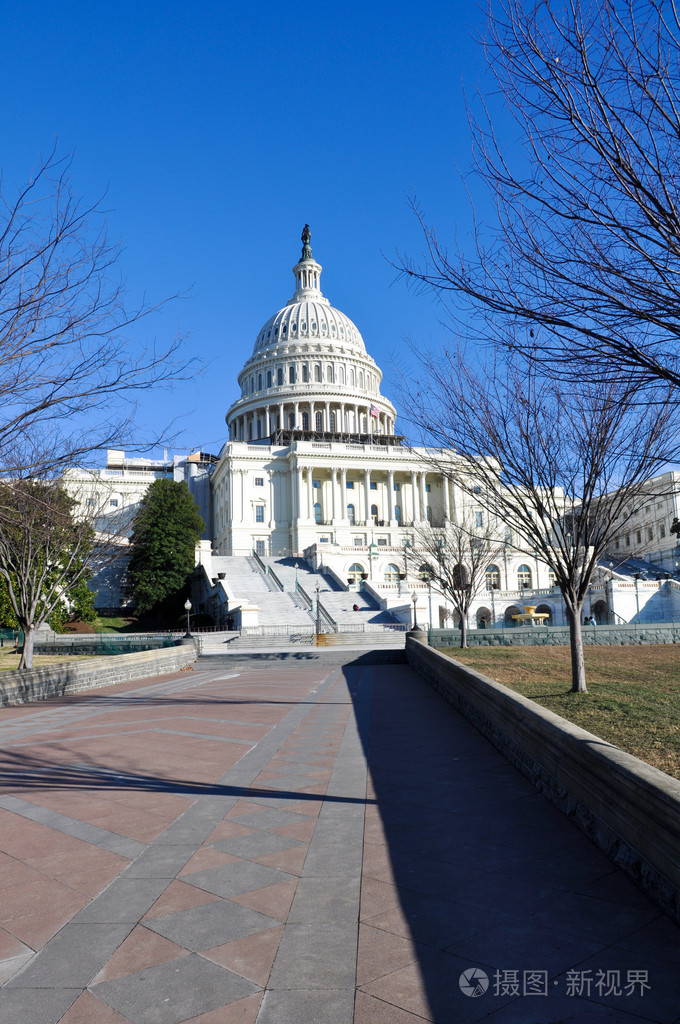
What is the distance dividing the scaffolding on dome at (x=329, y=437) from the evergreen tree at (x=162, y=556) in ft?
79.9

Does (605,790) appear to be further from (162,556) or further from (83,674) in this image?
(162,556)

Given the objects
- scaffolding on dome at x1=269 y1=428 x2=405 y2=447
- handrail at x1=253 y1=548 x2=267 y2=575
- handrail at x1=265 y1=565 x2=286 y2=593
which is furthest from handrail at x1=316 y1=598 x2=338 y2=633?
scaffolding on dome at x1=269 y1=428 x2=405 y2=447

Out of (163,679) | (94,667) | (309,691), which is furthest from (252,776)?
(163,679)

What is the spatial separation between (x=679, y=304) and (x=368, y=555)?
6346 cm

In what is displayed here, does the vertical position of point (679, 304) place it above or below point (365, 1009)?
above

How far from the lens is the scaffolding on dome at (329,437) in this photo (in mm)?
91500

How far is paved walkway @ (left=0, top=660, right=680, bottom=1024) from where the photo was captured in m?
3.37

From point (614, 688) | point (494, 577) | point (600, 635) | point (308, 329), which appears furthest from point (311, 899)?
point (308, 329)

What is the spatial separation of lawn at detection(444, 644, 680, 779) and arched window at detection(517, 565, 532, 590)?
171 feet

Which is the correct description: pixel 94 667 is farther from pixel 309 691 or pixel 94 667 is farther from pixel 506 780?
pixel 506 780

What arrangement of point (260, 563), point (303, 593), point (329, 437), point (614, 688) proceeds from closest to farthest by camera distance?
1. point (614, 688)
2. point (303, 593)
3. point (260, 563)
4. point (329, 437)

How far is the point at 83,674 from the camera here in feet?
67.1

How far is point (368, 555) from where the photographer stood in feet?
225

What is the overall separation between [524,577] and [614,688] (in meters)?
65.7
